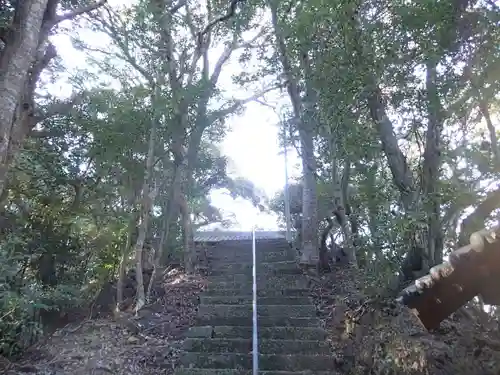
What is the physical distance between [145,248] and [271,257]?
8.13 feet

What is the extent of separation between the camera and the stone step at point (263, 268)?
7.36 m

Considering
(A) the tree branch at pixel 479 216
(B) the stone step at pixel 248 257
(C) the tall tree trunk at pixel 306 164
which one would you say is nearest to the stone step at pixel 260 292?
(C) the tall tree trunk at pixel 306 164

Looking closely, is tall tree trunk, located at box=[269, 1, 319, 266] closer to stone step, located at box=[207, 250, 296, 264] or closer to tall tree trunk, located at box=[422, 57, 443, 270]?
stone step, located at box=[207, 250, 296, 264]

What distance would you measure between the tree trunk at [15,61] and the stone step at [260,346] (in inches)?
111

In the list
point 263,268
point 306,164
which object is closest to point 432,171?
point 306,164

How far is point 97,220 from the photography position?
648cm

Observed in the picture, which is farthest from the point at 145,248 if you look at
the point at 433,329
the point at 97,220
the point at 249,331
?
the point at 433,329

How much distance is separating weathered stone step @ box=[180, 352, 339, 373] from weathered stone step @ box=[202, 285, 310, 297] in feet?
5.46

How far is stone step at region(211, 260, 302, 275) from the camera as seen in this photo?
24.2 ft

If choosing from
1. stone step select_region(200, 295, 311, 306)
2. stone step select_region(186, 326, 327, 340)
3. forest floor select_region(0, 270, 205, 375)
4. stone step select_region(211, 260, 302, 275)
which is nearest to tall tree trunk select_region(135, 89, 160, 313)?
forest floor select_region(0, 270, 205, 375)

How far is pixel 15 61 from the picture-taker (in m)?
4.12

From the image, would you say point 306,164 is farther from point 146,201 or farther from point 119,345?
point 119,345

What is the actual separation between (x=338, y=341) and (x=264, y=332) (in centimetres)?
93

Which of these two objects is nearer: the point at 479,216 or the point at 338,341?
Result: the point at 338,341
